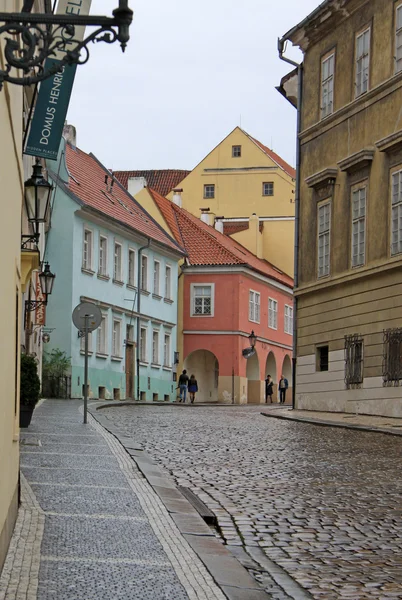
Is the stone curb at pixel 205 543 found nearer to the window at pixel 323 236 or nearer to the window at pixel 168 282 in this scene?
the window at pixel 323 236

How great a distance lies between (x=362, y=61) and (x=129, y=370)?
2625cm

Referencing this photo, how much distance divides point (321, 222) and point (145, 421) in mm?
9842

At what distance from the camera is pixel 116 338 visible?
174ft

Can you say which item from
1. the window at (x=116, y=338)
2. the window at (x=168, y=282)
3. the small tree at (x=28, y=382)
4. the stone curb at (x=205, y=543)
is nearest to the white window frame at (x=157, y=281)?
the window at (x=168, y=282)

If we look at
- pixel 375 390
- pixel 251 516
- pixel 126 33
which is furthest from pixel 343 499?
pixel 375 390

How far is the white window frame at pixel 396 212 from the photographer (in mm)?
27969

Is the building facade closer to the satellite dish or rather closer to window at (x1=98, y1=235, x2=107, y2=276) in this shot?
window at (x1=98, y1=235, x2=107, y2=276)

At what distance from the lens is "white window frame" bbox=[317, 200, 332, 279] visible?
32125 millimetres

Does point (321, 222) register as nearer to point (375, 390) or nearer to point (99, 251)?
point (375, 390)

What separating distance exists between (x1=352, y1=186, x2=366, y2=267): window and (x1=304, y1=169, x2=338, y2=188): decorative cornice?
1168mm

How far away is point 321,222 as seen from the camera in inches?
1287

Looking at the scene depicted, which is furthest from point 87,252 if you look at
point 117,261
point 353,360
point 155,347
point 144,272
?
point 353,360

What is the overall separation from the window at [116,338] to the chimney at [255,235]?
69.8 ft

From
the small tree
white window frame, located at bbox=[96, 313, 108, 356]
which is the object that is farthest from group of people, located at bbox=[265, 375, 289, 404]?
the small tree
